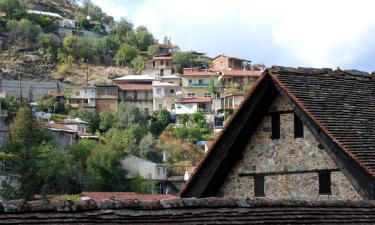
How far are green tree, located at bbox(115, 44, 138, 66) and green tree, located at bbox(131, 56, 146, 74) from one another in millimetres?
2556

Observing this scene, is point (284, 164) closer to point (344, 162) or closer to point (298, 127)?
point (298, 127)

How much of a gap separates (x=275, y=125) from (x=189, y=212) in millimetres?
6112

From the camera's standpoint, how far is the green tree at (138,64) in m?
179

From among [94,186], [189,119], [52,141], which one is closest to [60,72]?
[189,119]

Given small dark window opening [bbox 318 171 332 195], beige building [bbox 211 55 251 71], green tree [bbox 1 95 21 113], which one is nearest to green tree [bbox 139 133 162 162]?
green tree [bbox 1 95 21 113]

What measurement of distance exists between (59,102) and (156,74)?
3257 centimetres

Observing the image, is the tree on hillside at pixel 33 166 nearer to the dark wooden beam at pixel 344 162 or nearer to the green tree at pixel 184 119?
the green tree at pixel 184 119

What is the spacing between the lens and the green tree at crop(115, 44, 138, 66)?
610 ft

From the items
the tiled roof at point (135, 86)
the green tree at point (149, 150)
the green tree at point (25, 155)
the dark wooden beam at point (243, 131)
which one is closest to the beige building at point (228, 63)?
the tiled roof at point (135, 86)

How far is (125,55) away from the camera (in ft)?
612

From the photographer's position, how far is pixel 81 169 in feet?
314

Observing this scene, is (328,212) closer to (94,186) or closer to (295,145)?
(295,145)

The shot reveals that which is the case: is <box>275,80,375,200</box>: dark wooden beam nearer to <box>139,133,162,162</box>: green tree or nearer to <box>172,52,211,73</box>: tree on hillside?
<box>139,133,162,162</box>: green tree

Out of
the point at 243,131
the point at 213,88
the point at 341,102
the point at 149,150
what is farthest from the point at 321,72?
the point at 213,88
